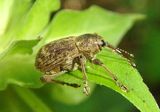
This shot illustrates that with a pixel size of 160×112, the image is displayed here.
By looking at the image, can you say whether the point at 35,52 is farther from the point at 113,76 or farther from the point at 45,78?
the point at 113,76

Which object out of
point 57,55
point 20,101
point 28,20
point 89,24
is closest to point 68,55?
point 57,55

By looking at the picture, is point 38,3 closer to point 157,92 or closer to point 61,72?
point 61,72

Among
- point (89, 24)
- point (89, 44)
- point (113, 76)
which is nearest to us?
point (113, 76)

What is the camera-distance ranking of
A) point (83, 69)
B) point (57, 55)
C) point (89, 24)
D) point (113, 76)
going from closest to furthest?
point (113, 76) < point (83, 69) < point (57, 55) < point (89, 24)

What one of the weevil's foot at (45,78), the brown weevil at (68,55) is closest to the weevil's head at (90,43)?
the brown weevil at (68,55)

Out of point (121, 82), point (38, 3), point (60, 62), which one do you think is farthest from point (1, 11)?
point (121, 82)

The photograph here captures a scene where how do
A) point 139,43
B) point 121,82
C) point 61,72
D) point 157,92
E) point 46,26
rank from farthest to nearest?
point 139,43 → point 157,92 → point 46,26 → point 61,72 → point 121,82
